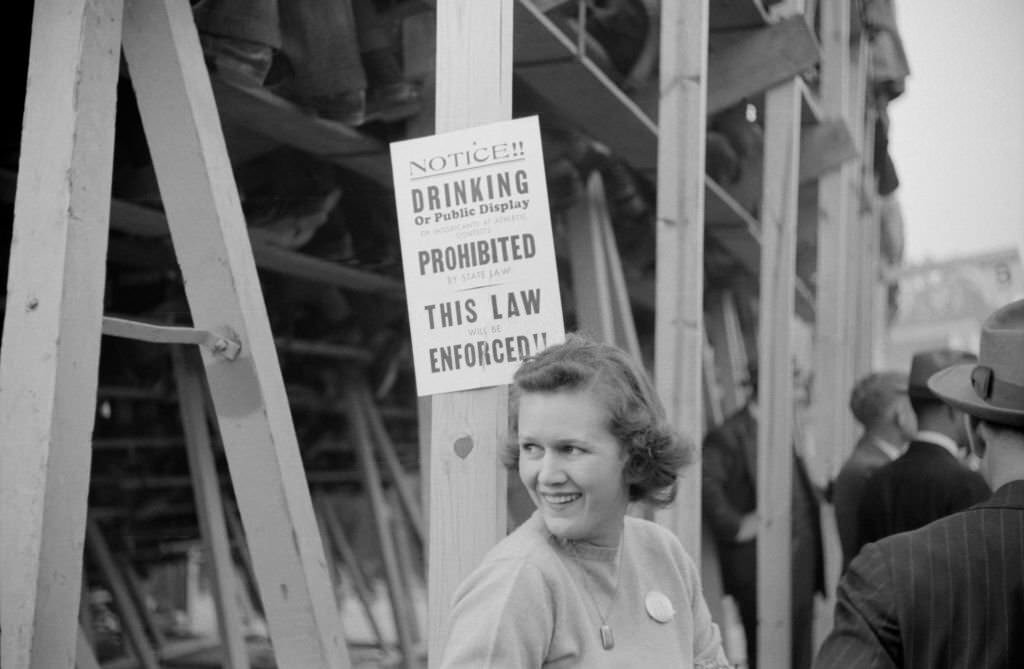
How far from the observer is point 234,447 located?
10.4ft

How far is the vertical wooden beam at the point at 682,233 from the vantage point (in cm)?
412

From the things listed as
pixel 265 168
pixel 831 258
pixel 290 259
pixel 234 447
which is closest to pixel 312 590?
pixel 234 447

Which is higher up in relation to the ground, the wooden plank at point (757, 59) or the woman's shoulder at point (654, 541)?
the wooden plank at point (757, 59)

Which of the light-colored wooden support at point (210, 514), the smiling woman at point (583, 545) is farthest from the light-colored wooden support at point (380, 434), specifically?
the smiling woman at point (583, 545)

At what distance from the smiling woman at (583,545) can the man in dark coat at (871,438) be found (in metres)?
3.27

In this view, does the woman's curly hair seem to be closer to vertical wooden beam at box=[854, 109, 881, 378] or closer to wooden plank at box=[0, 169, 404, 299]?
wooden plank at box=[0, 169, 404, 299]

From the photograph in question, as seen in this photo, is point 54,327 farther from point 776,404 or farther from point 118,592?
point 118,592

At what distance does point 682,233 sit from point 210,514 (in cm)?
327

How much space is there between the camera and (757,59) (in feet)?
19.7

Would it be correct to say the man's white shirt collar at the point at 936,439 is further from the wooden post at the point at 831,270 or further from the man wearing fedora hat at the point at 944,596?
the man wearing fedora hat at the point at 944,596

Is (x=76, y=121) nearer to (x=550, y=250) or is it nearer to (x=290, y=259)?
(x=550, y=250)

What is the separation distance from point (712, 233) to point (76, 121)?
19.4ft

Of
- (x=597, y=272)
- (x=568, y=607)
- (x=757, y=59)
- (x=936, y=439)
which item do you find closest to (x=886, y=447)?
(x=936, y=439)

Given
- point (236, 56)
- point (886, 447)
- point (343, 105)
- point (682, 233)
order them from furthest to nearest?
point (886, 447) < point (343, 105) < point (682, 233) < point (236, 56)
